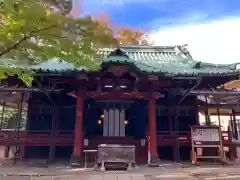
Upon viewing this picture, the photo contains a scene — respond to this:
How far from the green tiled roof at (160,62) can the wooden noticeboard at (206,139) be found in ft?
8.90

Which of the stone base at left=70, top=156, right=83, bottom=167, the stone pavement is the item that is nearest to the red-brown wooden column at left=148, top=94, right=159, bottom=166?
the stone pavement

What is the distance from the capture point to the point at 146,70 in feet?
33.3

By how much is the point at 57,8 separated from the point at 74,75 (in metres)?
7.45

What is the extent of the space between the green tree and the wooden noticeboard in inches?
347

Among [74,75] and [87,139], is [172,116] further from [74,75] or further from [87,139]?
[74,75]

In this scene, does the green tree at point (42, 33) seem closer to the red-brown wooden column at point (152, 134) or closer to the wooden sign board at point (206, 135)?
the red-brown wooden column at point (152, 134)

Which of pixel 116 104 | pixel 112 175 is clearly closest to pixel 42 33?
pixel 112 175

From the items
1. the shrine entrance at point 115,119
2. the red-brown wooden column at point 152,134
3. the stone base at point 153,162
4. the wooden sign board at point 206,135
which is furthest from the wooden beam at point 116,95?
the stone base at point 153,162

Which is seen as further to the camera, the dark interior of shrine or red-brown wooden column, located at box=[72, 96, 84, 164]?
the dark interior of shrine

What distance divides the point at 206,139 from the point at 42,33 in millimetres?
9816

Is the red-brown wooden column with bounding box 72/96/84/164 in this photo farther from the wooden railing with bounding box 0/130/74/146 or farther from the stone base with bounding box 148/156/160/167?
the stone base with bounding box 148/156/160/167

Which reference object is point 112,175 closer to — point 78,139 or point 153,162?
point 153,162

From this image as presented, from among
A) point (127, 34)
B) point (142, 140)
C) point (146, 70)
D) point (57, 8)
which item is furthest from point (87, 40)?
point (127, 34)

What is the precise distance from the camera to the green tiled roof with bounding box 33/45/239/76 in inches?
397
